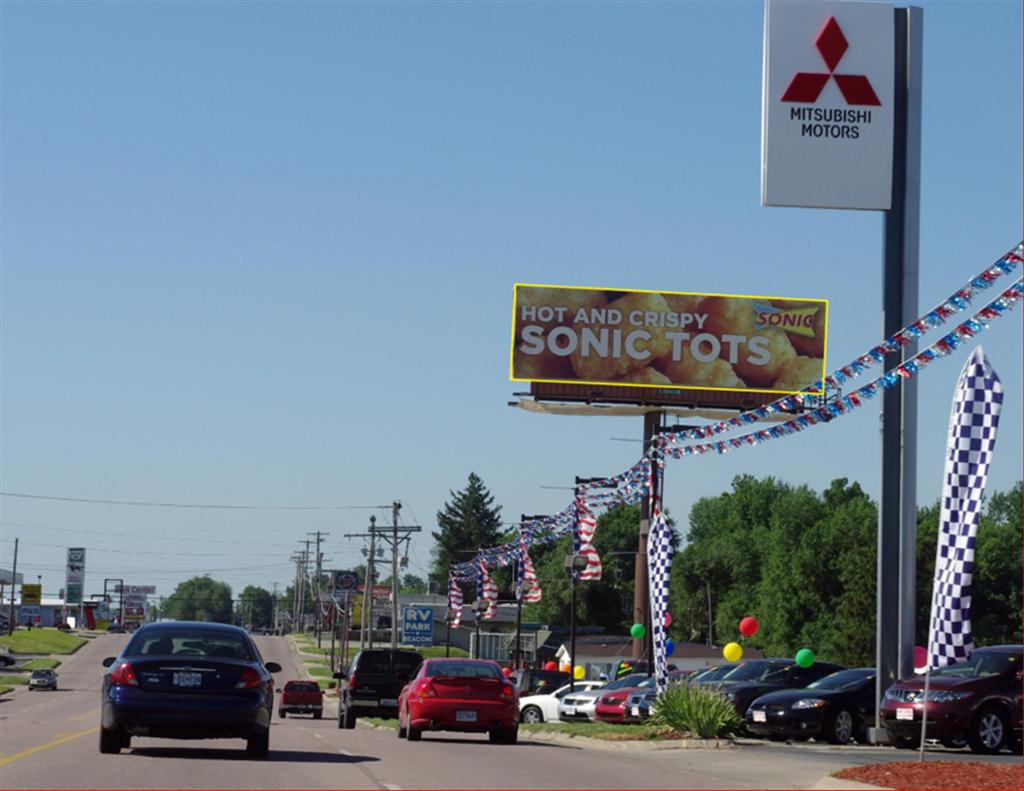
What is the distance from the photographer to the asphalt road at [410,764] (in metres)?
16.4

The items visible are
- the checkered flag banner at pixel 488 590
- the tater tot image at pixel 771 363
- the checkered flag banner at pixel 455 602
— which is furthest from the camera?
the checkered flag banner at pixel 455 602

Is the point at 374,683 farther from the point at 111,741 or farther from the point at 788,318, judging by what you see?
the point at 788,318

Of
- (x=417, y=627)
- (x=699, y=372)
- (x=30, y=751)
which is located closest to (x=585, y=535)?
(x=699, y=372)

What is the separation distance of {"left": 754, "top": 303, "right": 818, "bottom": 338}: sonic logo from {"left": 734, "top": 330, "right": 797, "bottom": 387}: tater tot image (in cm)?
34

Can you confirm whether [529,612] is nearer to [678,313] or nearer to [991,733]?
[678,313]

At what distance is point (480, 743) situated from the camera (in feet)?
86.5

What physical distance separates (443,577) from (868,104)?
538ft

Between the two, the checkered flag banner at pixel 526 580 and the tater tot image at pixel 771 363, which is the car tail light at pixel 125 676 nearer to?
the checkered flag banner at pixel 526 580

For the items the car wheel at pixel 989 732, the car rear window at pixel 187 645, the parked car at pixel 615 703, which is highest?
the car rear window at pixel 187 645

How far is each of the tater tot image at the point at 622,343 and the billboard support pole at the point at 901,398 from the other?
131ft

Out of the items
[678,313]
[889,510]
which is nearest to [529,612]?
[678,313]

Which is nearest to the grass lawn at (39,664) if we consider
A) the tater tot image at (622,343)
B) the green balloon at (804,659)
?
the tater tot image at (622,343)

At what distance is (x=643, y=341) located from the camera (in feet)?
224

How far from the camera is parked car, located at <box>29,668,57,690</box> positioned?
304 feet
